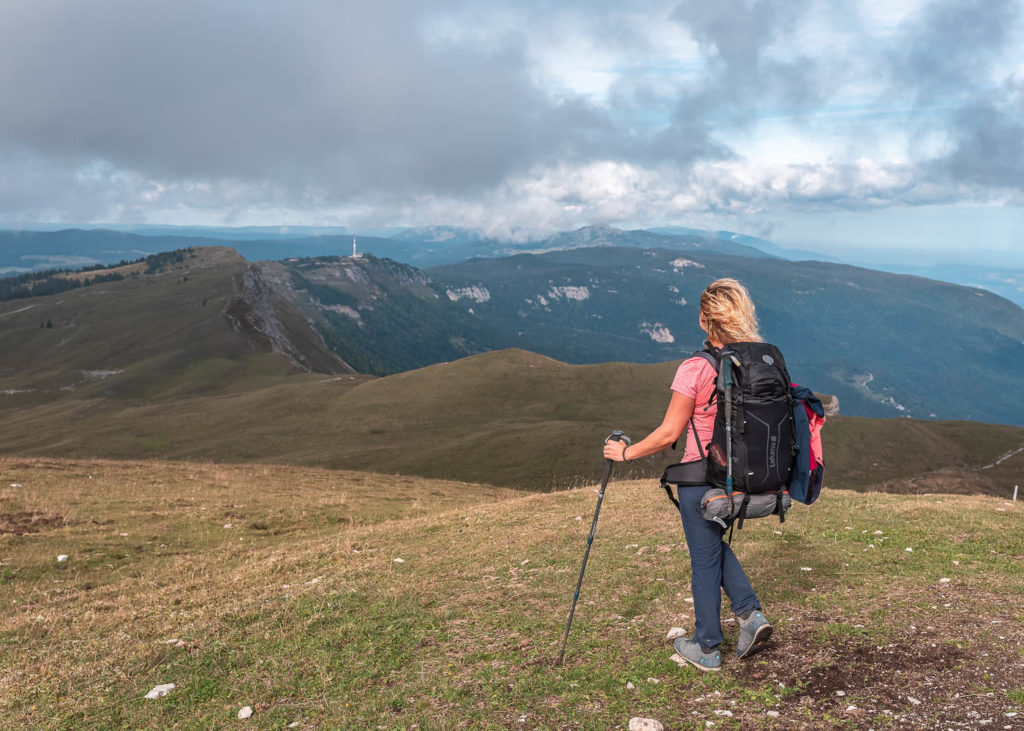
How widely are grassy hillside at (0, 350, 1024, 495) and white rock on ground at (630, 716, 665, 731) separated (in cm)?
6219

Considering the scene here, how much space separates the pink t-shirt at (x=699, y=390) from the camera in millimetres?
6969

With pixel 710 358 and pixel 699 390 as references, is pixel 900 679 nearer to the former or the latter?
pixel 699 390

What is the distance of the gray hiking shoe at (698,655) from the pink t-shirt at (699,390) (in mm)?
2568

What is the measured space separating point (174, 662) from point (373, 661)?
3.41m

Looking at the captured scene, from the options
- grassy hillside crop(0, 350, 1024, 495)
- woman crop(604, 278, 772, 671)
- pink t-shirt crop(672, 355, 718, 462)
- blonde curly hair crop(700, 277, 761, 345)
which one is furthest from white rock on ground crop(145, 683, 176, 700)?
grassy hillside crop(0, 350, 1024, 495)

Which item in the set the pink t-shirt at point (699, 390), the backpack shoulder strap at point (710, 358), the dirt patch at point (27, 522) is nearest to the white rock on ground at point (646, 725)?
the pink t-shirt at point (699, 390)

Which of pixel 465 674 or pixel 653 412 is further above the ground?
pixel 465 674

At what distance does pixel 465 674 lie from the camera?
8.15 metres

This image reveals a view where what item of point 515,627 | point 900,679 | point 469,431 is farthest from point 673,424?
point 469,431

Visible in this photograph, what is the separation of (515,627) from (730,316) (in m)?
5.92

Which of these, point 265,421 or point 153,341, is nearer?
point 265,421

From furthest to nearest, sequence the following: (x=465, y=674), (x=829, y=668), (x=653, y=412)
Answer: (x=653, y=412)
(x=465, y=674)
(x=829, y=668)

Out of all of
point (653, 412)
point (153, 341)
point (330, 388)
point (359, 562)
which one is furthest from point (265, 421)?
point (153, 341)

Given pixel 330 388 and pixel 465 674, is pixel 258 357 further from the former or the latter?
pixel 465 674
